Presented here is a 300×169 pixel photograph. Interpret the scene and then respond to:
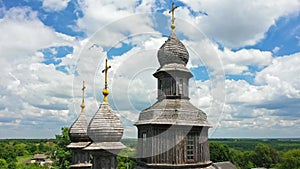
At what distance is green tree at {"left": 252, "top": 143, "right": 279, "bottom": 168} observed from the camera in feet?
192

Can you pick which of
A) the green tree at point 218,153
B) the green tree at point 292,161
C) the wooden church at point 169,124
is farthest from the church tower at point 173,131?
the green tree at point 292,161

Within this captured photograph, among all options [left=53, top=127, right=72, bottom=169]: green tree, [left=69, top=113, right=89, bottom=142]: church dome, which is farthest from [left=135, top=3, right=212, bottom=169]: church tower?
[left=53, top=127, right=72, bottom=169]: green tree

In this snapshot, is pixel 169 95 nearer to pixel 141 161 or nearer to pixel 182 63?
pixel 182 63

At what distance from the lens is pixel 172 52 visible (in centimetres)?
1859

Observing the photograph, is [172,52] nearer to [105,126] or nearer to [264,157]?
[105,126]

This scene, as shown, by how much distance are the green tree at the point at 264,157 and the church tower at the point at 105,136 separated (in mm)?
55075

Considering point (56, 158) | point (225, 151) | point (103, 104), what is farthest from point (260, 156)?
point (103, 104)

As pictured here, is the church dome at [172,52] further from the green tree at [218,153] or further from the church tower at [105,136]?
the green tree at [218,153]

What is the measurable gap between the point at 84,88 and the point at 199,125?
1173 cm

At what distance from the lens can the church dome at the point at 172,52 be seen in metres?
18.6

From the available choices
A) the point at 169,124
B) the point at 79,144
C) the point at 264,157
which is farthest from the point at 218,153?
the point at 169,124

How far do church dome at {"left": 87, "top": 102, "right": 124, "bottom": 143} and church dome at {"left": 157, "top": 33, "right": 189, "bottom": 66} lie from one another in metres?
7.25

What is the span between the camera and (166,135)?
15.8 meters

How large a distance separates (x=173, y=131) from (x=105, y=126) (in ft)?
16.3
